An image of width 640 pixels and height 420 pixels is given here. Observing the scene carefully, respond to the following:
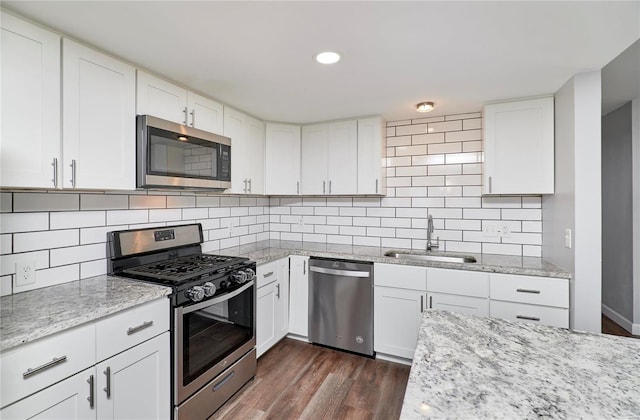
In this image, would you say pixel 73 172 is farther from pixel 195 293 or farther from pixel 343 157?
pixel 343 157

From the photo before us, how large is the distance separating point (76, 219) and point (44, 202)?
184 millimetres

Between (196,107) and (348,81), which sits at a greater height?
(348,81)

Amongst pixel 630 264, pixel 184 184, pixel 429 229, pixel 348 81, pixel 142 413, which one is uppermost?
pixel 348 81

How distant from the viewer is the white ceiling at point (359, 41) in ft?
4.49

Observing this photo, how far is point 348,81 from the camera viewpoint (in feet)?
7.10

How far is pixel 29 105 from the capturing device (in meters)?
1.40

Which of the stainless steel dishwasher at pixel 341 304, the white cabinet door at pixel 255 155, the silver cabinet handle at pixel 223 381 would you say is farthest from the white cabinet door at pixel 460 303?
the white cabinet door at pixel 255 155

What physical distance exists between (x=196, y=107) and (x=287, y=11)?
3.95ft

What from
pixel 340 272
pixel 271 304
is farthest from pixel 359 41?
pixel 271 304

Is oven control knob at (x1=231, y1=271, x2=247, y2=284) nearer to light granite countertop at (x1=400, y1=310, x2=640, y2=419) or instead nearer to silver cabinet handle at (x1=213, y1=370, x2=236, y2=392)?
silver cabinet handle at (x1=213, y1=370, x2=236, y2=392)

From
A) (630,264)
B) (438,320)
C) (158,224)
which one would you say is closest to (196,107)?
(158,224)

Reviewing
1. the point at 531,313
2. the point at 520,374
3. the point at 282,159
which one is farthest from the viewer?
the point at 282,159

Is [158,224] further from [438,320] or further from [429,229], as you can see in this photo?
[429,229]

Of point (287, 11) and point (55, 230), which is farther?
point (55, 230)
